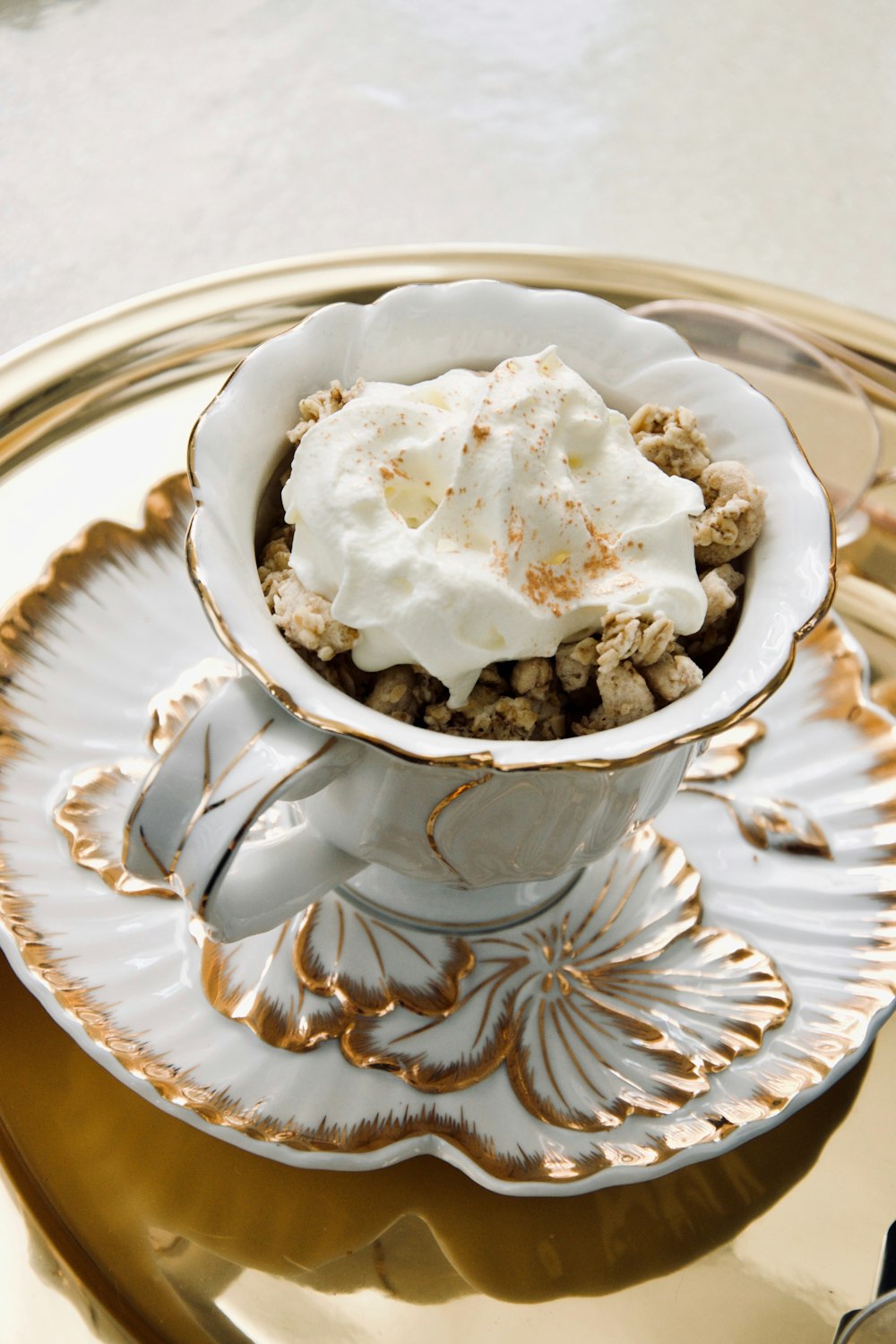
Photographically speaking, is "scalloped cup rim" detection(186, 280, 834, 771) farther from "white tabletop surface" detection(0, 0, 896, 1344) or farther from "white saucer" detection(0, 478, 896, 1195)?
"white tabletop surface" detection(0, 0, 896, 1344)

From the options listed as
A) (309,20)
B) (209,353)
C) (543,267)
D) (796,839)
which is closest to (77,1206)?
(796,839)

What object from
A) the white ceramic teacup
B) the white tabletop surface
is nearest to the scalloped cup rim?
the white ceramic teacup

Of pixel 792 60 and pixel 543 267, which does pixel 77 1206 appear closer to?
pixel 543 267

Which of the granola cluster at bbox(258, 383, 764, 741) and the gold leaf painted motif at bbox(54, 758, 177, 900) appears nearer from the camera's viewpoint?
the granola cluster at bbox(258, 383, 764, 741)

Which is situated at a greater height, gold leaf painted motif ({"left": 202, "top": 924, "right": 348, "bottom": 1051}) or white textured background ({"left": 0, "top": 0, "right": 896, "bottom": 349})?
white textured background ({"left": 0, "top": 0, "right": 896, "bottom": 349})

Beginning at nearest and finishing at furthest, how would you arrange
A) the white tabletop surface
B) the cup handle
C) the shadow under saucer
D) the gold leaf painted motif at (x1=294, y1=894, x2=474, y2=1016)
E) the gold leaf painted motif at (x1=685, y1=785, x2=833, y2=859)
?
1. the cup handle
2. the shadow under saucer
3. the gold leaf painted motif at (x1=294, y1=894, x2=474, y2=1016)
4. the gold leaf painted motif at (x1=685, y1=785, x2=833, y2=859)
5. the white tabletop surface

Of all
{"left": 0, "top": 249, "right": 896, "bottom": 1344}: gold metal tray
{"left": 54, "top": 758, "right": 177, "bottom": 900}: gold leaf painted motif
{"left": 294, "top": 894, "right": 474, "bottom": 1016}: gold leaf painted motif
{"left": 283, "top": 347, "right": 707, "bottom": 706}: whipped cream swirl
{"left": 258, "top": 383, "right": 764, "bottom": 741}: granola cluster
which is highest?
{"left": 283, "top": 347, "right": 707, "bottom": 706}: whipped cream swirl

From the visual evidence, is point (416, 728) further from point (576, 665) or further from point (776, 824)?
point (776, 824)

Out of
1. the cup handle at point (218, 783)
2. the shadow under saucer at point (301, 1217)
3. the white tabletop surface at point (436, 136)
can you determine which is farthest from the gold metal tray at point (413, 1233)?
the white tabletop surface at point (436, 136)
